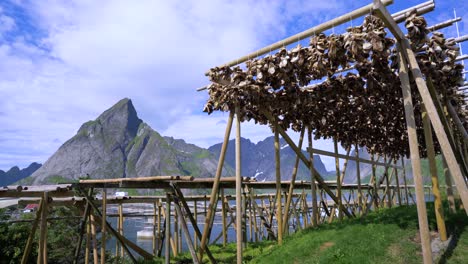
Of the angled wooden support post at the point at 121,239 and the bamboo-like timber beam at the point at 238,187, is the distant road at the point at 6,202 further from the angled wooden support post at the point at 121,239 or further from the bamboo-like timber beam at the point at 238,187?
the bamboo-like timber beam at the point at 238,187

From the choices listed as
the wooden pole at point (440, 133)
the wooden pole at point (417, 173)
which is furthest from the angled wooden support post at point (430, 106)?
the wooden pole at point (417, 173)

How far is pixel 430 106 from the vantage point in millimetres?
7391

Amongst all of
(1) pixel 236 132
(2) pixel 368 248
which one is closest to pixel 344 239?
(2) pixel 368 248

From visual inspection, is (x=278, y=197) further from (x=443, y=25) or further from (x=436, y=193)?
(x=443, y=25)

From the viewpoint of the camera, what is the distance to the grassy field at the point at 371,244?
27.1ft

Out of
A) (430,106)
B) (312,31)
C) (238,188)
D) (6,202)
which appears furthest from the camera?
(6,202)

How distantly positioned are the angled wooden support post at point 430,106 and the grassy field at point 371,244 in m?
2.04

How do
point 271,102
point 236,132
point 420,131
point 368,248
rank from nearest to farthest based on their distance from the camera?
point 368,248
point 236,132
point 271,102
point 420,131

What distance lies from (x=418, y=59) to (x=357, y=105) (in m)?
4.56

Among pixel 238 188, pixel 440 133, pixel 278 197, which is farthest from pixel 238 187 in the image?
pixel 440 133

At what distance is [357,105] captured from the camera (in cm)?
1334

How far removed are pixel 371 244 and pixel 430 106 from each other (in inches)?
151

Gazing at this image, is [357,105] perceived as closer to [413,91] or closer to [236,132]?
[413,91]

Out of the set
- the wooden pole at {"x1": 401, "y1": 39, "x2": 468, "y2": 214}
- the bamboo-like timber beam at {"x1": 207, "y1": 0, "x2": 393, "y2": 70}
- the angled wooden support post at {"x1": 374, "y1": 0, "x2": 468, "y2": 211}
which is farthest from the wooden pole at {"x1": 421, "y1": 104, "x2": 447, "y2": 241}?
the bamboo-like timber beam at {"x1": 207, "y1": 0, "x2": 393, "y2": 70}
